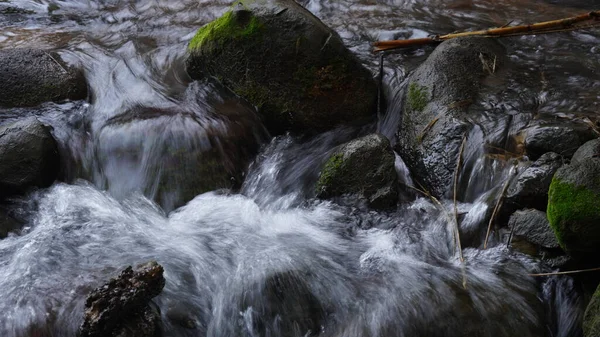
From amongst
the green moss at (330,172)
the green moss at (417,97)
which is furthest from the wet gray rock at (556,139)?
the green moss at (330,172)

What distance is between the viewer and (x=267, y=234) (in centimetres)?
473

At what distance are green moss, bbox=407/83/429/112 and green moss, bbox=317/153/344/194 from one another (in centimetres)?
100

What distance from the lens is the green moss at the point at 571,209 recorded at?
11.3 ft

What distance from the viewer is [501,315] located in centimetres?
369

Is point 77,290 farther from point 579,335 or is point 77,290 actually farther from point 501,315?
point 579,335

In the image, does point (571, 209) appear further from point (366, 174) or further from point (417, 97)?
point (417, 97)

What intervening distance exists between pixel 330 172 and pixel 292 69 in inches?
51.0

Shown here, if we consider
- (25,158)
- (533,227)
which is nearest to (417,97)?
(533,227)

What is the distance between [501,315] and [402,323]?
25.8 inches

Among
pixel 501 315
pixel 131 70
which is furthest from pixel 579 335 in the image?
pixel 131 70

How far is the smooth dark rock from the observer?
3939 millimetres

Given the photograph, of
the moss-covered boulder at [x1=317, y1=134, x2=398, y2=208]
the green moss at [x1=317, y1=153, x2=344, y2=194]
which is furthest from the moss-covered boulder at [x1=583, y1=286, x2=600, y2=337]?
the green moss at [x1=317, y1=153, x2=344, y2=194]

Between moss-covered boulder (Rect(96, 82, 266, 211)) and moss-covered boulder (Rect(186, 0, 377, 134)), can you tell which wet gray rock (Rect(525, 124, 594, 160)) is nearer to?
moss-covered boulder (Rect(186, 0, 377, 134))

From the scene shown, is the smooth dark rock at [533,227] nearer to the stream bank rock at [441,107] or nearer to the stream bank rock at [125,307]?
the stream bank rock at [441,107]
